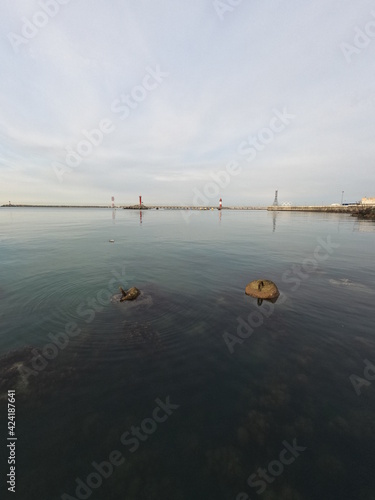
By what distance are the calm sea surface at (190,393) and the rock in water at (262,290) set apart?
722 millimetres

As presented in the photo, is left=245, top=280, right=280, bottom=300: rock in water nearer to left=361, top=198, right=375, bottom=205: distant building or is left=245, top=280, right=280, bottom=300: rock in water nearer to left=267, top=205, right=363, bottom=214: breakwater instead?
left=267, top=205, right=363, bottom=214: breakwater

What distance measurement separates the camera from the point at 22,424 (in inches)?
234

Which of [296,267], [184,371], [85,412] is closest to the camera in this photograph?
[85,412]

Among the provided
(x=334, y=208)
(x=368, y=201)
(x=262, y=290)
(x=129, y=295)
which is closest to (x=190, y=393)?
(x=129, y=295)

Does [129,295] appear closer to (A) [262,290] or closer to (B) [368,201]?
(A) [262,290]

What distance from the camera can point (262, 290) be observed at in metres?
14.8

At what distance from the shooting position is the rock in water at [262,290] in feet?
47.9

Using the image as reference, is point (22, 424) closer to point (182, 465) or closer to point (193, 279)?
point (182, 465)

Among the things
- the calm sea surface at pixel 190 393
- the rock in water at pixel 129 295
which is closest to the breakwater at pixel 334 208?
the calm sea surface at pixel 190 393

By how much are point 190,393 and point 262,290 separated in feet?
30.6

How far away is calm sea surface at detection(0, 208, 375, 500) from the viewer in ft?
16.1

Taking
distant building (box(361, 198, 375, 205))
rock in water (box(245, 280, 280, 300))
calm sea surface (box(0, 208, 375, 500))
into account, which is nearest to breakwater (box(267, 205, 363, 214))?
distant building (box(361, 198, 375, 205))

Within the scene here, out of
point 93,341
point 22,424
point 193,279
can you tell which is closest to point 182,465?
point 22,424

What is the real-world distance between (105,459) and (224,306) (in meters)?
9.24
